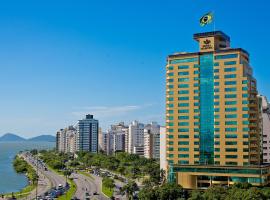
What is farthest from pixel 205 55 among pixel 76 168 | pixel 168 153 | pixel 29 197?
pixel 76 168

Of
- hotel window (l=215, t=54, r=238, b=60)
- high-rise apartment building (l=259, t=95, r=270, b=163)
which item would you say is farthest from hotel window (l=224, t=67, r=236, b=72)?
high-rise apartment building (l=259, t=95, r=270, b=163)

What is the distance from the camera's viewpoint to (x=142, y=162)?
593ft

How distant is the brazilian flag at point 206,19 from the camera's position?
334ft

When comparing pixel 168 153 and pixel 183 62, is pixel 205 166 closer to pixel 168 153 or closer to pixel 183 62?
pixel 168 153

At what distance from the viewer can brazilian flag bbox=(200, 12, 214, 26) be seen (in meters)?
102

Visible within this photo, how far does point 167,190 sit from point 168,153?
2045 centimetres

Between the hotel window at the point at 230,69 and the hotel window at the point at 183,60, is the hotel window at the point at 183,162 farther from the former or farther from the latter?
the hotel window at the point at 183,60

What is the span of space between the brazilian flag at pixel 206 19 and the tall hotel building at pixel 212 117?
132 inches

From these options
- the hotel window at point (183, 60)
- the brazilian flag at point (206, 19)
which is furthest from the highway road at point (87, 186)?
the brazilian flag at point (206, 19)

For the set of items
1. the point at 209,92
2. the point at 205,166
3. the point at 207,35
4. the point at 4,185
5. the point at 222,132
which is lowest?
the point at 4,185

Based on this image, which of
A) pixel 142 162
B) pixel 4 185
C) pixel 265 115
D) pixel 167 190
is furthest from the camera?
pixel 142 162

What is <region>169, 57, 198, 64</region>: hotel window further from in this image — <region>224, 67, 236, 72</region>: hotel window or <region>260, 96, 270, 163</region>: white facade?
<region>260, 96, 270, 163</region>: white facade

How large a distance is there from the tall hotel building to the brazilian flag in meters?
3.35

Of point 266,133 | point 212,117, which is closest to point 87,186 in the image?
point 212,117
